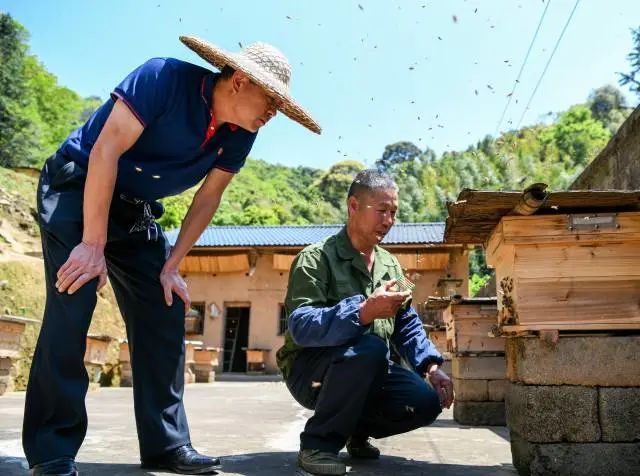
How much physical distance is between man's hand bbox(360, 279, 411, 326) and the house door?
18741mm

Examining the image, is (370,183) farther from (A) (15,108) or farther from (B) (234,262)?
(A) (15,108)

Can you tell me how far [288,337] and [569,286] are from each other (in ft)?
4.56

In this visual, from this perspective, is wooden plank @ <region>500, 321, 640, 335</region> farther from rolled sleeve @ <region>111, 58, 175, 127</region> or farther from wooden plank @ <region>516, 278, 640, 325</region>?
rolled sleeve @ <region>111, 58, 175, 127</region>

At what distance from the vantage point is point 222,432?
4.04 m

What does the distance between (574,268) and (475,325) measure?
2.70 m

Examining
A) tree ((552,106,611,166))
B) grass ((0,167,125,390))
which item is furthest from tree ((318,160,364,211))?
grass ((0,167,125,390))

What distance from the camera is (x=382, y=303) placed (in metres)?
2.31

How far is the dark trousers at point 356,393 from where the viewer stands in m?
2.48

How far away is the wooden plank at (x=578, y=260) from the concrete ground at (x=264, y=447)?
38.8 inches

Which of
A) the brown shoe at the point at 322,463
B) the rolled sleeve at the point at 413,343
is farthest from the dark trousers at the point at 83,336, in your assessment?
the rolled sleeve at the point at 413,343

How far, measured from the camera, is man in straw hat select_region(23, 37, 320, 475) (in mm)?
2180

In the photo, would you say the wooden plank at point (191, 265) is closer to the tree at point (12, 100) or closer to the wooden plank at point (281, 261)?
the wooden plank at point (281, 261)

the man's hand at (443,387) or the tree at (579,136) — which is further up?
the tree at (579,136)

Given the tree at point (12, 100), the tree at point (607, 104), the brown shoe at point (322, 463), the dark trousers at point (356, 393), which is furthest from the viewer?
the tree at point (607, 104)
